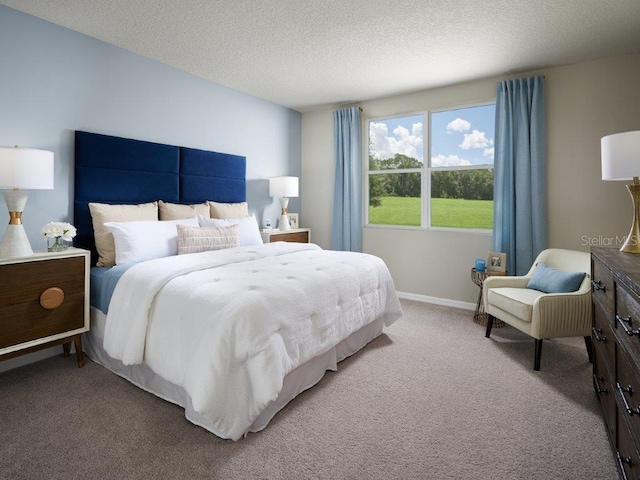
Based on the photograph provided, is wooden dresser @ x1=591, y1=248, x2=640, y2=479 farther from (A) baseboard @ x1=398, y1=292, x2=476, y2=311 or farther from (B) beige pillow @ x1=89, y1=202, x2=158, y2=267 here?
(B) beige pillow @ x1=89, y1=202, x2=158, y2=267

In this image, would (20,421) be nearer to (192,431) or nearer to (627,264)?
(192,431)

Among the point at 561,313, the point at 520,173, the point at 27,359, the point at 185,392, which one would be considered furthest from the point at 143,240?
the point at 520,173

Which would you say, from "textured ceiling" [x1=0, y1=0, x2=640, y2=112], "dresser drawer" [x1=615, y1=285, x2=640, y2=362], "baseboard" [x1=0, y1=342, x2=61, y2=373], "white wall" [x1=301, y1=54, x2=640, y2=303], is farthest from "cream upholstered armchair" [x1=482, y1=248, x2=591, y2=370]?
"baseboard" [x1=0, y1=342, x2=61, y2=373]

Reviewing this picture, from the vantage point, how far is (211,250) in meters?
3.16

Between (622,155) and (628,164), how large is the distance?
6 cm

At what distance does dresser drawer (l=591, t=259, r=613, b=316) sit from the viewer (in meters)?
1.65

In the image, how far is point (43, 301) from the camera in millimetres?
2355

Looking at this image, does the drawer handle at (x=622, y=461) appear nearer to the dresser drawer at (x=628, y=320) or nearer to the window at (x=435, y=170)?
the dresser drawer at (x=628, y=320)

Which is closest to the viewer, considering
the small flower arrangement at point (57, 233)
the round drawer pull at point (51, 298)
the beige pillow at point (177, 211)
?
the round drawer pull at point (51, 298)

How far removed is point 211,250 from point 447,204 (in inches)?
112

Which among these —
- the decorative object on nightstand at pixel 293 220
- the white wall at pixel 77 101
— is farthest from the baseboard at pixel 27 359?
the decorative object on nightstand at pixel 293 220

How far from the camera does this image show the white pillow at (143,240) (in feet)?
9.01

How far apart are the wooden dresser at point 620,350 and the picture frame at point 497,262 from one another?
5.59 feet

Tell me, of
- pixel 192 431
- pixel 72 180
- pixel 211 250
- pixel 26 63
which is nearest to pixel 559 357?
pixel 192 431
